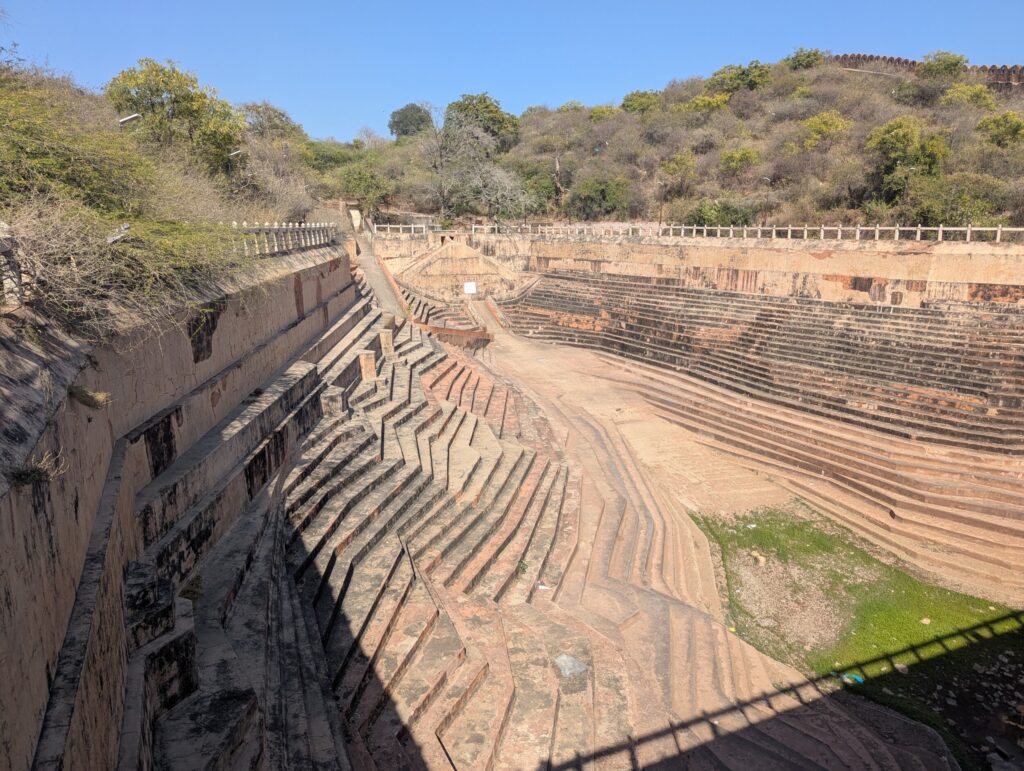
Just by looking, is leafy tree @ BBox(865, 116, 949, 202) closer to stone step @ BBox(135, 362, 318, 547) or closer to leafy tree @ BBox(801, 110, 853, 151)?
leafy tree @ BBox(801, 110, 853, 151)

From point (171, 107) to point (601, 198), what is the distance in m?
24.2

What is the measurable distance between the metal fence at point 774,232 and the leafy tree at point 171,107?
10036 mm

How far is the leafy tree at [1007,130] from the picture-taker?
25656mm

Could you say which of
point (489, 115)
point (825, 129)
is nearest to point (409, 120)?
point (489, 115)

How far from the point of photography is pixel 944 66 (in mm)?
39062

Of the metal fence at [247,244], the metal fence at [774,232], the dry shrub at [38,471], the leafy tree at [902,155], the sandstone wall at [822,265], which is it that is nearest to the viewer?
the dry shrub at [38,471]

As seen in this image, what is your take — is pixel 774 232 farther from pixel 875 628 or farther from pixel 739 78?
pixel 739 78

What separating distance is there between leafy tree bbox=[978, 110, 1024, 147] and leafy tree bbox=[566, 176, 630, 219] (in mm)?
16691

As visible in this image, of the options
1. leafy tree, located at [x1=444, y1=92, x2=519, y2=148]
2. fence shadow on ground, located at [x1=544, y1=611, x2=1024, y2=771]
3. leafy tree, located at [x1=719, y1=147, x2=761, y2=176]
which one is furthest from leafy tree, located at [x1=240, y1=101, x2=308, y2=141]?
fence shadow on ground, located at [x1=544, y1=611, x2=1024, y2=771]

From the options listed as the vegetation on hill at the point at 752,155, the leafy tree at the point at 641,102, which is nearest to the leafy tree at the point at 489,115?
the vegetation on hill at the point at 752,155

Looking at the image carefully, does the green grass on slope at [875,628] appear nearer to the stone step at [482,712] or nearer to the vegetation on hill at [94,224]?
the stone step at [482,712]

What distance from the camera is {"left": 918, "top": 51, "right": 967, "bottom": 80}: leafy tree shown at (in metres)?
38.8

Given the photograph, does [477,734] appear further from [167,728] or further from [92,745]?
[92,745]

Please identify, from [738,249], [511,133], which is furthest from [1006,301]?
[511,133]
